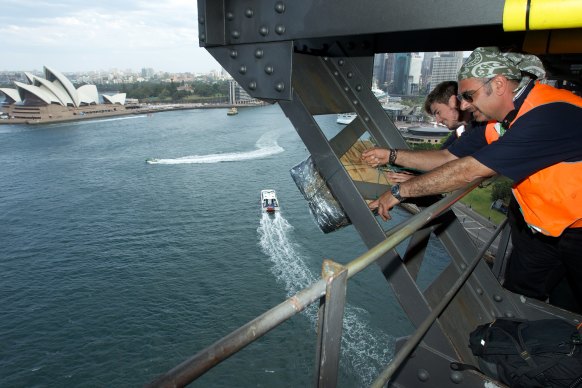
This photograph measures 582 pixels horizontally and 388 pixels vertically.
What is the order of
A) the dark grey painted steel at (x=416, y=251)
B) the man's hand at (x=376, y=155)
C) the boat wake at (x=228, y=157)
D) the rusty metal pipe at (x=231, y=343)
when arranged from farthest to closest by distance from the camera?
the boat wake at (x=228, y=157) < the man's hand at (x=376, y=155) < the dark grey painted steel at (x=416, y=251) < the rusty metal pipe at (x=231, y=343)

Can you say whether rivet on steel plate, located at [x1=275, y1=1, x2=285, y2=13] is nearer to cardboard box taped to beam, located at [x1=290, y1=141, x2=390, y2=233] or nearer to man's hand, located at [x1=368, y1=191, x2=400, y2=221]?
cardboard box taped to beam, located at [x1=290, y1=141, x2=390, y2=233]

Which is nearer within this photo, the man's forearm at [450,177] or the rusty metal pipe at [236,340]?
the rusty metal pipe at [236,340]

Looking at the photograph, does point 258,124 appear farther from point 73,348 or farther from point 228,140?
point 73,348

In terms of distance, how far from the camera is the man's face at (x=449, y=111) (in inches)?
101

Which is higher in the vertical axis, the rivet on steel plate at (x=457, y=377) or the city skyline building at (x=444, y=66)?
the city skyline building at (x=444, y=66)

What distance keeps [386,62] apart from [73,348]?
93.9 m

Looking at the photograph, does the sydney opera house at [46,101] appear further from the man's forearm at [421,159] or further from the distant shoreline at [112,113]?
the man's forearm at [421,159]

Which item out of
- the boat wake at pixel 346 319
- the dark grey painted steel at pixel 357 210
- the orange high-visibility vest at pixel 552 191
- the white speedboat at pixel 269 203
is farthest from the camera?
the white speedboat at pixel 269 203

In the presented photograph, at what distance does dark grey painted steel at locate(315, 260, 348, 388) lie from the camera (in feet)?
2.67

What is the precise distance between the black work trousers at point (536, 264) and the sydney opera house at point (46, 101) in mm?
67015

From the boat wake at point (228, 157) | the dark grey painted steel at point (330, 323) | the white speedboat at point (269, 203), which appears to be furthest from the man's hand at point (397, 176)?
the boat wake at point (228, 157)

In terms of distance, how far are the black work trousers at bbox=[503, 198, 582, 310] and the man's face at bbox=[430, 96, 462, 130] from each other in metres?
0.65

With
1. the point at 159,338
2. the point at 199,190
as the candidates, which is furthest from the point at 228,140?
the point at 159,338

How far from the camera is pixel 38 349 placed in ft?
52.5
